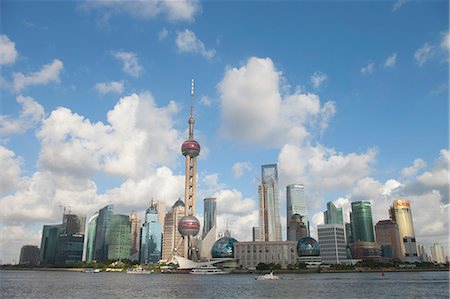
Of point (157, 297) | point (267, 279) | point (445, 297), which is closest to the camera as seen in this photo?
point (445, 297)

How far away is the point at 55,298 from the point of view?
89.6 m

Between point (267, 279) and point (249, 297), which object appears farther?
point (267, 279)

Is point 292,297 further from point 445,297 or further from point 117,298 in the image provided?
point 117,298

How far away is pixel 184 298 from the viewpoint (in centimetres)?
8919

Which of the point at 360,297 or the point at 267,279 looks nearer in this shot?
the point at 360,297

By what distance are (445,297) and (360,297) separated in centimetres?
1797

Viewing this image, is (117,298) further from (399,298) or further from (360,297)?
(399,298)

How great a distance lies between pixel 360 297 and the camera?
3469 inches

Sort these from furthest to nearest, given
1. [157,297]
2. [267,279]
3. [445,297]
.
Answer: [267,279] → [157,297] → [445,297]

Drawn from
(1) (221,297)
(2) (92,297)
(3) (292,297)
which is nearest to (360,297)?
(3) (292,297)

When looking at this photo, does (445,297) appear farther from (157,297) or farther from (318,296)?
(157,297)

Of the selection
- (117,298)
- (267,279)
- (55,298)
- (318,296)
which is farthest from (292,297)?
(267,279)

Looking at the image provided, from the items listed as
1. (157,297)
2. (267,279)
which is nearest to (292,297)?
(157,297)

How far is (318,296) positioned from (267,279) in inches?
2857
